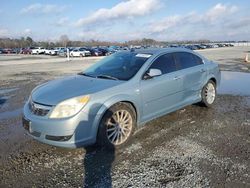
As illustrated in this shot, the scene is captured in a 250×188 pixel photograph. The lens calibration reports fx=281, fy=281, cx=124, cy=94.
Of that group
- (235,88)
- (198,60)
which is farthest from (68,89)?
(235,88)

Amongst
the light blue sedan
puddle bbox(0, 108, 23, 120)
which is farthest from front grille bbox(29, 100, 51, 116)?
puddle bbox(0, 108, 23, 120)

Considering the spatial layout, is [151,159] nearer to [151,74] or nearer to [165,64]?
[151,74]

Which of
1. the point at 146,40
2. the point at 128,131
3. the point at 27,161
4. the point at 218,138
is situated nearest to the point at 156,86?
the point at 128,131

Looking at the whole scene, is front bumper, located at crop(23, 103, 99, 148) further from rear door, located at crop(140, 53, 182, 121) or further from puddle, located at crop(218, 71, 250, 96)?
puddle, located at crop(218, 71, 250, 96)

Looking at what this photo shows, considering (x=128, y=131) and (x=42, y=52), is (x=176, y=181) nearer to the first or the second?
(x=128, y=131)

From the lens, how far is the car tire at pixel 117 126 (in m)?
4.43

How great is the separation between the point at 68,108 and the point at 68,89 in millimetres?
526

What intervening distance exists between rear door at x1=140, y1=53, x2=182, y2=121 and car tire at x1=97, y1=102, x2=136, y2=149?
0.39 m

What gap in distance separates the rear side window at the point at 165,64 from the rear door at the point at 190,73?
19 centimetres

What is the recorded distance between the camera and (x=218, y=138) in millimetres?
5051

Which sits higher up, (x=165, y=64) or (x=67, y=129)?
(x=165, y=64)

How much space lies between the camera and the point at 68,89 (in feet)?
15.1

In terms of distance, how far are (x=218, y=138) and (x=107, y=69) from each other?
2.47m

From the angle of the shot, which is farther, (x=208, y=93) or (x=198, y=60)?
(x=208, y=93)
